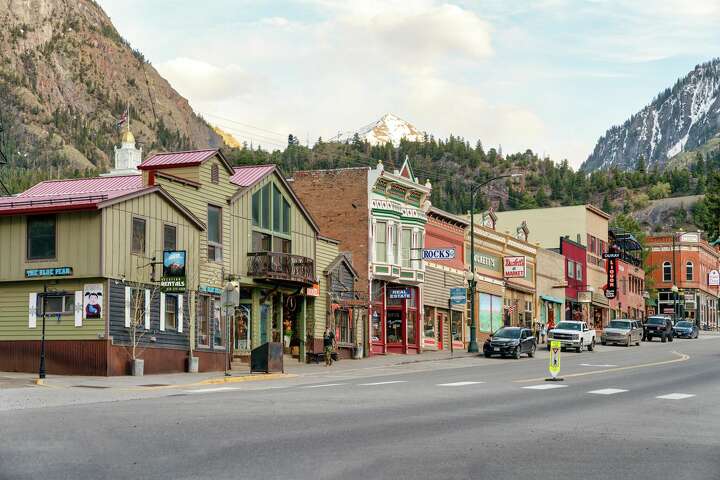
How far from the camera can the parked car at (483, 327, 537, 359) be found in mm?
52906

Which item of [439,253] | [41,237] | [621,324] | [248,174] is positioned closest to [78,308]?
[41,237]

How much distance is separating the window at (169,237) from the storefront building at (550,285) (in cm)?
4478

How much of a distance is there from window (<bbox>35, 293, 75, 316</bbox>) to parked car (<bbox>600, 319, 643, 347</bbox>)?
134 feet

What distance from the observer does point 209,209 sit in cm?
4328

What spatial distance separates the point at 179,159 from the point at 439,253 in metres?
19.2

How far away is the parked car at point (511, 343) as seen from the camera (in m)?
52.9

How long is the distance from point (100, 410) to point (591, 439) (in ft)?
31.6

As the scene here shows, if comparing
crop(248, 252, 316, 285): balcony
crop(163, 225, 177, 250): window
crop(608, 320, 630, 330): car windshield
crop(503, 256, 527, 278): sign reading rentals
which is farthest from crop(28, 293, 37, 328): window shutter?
crop(608, 320, 630, 330): car windshield

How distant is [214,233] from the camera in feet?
143

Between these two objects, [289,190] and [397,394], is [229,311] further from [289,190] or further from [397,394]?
[397,394]

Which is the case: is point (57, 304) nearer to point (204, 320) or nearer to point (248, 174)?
point (204, 320)

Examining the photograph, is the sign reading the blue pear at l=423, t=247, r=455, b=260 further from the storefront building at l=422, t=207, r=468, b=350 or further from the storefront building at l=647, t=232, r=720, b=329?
the storefront building at l=647, t=232, r=720, b=329

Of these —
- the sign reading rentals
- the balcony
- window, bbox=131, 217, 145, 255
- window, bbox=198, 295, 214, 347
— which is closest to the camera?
window, bbox=131, 217, 145, 255

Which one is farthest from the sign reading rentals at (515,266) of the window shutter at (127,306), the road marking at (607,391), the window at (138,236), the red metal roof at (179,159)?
the road marking at (607,391)
